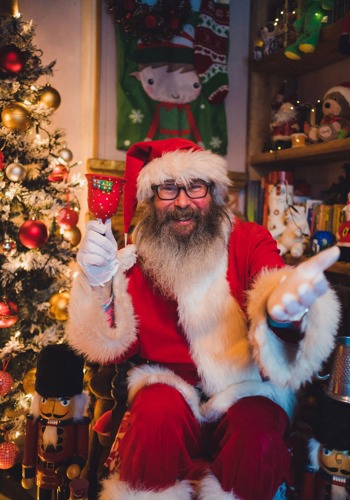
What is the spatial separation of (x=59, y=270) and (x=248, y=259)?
1086mm

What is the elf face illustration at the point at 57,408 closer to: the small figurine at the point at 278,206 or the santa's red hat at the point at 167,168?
the santa's red hat at the point at 167,168

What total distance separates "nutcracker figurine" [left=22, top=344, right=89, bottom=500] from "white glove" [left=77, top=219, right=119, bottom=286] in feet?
1.22

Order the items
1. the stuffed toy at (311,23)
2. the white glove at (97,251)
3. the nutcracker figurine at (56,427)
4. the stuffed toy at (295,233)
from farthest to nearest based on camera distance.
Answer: the stuffed toy at (295,233) → the stuffed toy at (311,23) → the nutcracker figurine at (56,427) → the white glove at (97,251)

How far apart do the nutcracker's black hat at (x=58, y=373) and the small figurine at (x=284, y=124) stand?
1.83 m

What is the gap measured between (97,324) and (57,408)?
1.24 feet

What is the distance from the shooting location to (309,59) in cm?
261

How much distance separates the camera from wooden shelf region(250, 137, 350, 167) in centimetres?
219

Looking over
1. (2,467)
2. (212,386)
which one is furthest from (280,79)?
(2,467)

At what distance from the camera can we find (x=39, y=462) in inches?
60.2

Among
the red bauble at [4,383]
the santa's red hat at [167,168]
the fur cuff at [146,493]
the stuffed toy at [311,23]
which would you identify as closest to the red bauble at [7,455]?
the red bauble at [4,383]

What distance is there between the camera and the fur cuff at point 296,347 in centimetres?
118

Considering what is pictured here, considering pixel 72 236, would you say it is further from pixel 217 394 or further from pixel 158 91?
pixel 217 394

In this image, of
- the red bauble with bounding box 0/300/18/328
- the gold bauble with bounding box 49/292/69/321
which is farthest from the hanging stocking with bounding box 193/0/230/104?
the red bauble with bounding box 0/300/18/328

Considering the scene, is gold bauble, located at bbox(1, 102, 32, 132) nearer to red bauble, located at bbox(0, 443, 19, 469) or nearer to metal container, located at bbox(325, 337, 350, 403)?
red bauble, located at bbox(0, 443, 19, 469)
